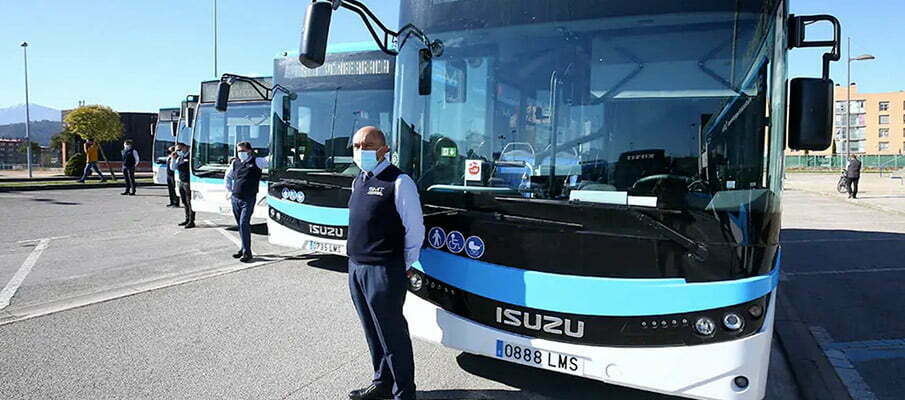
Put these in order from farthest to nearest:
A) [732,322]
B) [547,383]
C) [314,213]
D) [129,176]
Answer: [129,176] < [314,213] < [547,383] < [732,322]

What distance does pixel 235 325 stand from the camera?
5789 mm

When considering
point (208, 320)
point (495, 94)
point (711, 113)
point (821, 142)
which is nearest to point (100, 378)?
point (208, 320)

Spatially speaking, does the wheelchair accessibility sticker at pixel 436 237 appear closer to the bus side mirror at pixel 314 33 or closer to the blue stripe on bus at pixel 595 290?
the blue stripe on bus at pixel 595 290

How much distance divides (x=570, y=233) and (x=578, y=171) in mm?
404

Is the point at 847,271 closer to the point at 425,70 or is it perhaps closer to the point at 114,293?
the point at 425,70

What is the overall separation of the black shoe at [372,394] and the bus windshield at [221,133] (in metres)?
8.33

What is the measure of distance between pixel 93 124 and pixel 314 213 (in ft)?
133

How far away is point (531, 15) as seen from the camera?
384 cm

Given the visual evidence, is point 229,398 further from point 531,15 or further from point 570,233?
point 531,15

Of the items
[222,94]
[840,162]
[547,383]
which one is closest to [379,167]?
[547,383]

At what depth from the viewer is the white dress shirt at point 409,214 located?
3752 millimetres

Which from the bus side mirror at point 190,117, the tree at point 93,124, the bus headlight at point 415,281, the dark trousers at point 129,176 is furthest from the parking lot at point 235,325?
the tree at point 93,124

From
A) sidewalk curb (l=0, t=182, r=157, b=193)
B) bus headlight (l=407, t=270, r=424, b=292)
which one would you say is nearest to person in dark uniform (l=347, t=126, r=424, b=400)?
bus headlight (l=407, t=270, r=424, b=292)

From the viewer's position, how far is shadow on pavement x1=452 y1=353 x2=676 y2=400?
14.1ft
